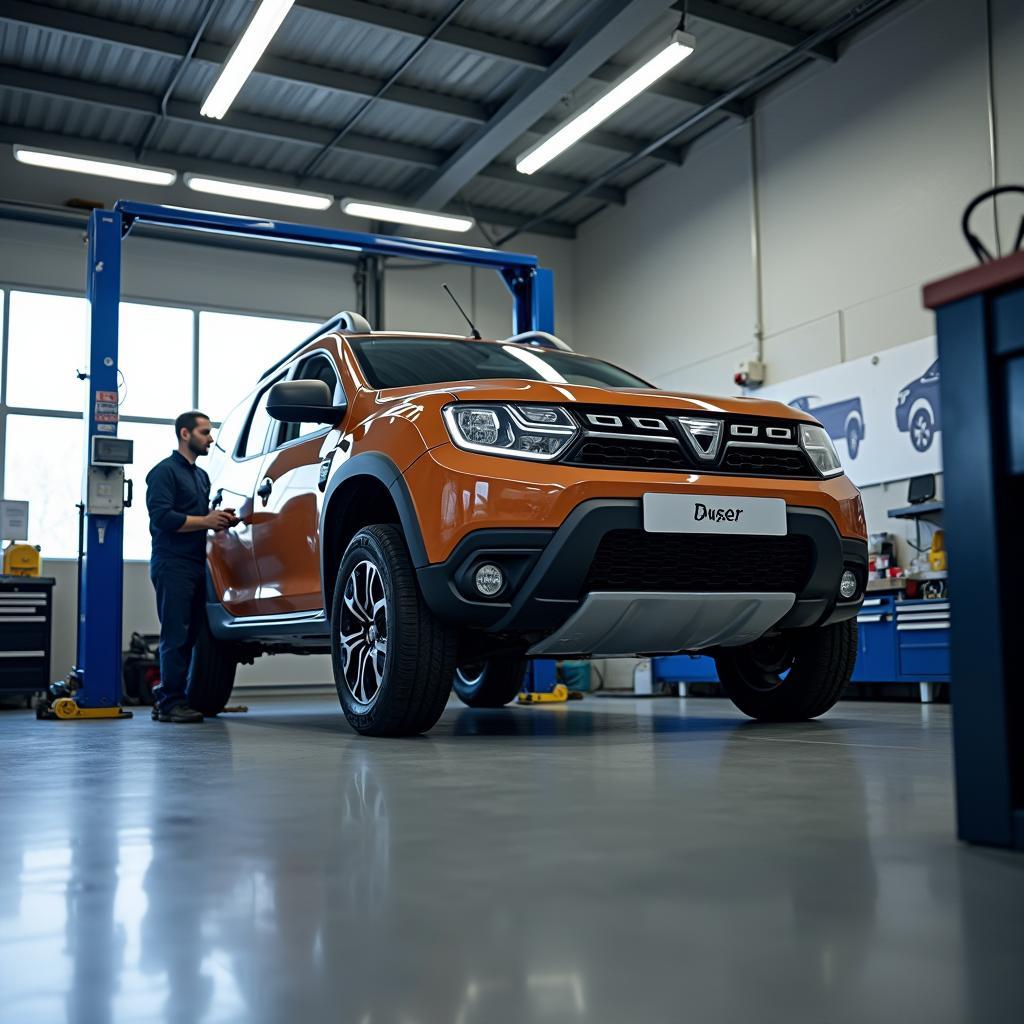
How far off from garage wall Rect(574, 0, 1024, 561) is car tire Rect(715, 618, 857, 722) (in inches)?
210

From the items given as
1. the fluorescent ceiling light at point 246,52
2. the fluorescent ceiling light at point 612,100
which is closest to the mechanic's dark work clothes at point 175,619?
the fluorescent ceiling light at point 246,52

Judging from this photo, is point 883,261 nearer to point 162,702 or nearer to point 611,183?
point 611,183

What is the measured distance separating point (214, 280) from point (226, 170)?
1.32 m

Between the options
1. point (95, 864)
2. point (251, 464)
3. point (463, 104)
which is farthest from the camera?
point (463, 104)

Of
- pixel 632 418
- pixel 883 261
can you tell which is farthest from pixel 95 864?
pixel 883 261

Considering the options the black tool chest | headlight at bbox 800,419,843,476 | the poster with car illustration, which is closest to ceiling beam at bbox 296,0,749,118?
the poster with car illustration

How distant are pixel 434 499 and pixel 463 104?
907 cm

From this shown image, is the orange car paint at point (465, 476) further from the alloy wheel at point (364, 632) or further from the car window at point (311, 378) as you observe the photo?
the alloy wheel at point (364, 632)

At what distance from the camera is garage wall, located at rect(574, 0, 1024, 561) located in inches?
366

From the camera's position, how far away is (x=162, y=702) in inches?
238

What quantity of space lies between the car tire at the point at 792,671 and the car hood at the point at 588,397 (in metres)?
0.93

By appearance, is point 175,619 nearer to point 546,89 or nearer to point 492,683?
point 492,683

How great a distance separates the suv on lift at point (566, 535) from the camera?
3734mm

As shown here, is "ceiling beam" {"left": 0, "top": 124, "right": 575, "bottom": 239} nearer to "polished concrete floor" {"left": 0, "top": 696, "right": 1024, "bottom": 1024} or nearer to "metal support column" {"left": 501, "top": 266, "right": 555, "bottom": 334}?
"metal support column" {"left": 501, "top": 266, "right": 555, "bottom": 334}
